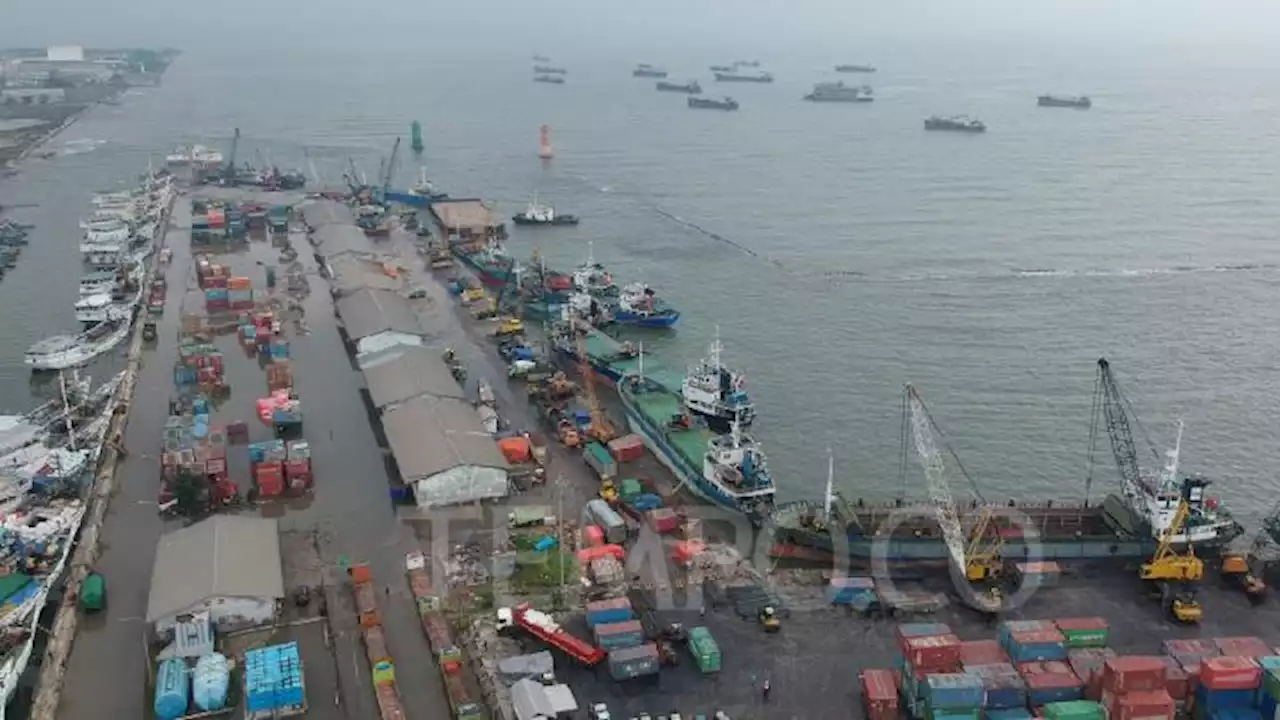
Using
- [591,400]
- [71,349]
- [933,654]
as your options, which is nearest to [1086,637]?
[933,654]

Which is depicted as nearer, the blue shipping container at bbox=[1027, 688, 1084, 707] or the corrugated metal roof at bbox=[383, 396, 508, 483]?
the blue shipping container at bbox=[1027, 688, 1084, 707]

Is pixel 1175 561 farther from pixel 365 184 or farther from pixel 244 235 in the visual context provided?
pixel 365 184

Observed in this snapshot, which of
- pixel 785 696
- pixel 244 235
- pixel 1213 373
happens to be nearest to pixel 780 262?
pixel 1213 373

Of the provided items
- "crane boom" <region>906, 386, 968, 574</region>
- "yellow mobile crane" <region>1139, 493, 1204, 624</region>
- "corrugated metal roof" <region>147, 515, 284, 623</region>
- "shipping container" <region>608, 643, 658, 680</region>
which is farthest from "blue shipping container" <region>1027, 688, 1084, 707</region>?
"corrugated metal roof" <region>147, 515, 284, 623</region>

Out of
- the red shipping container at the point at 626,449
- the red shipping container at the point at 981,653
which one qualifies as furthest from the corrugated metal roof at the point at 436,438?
the red shipping container at the point at 981,653

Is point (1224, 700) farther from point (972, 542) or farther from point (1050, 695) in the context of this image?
point (972, 542)

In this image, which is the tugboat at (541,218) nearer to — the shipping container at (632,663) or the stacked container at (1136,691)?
the shipping container at (632,663)

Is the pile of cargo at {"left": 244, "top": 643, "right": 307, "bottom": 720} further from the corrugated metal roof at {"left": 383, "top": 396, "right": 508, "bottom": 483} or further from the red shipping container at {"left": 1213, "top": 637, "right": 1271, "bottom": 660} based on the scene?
the red shipping container at {"left": 1213, "top": 637, "right": 1271, "bottom": 660}
